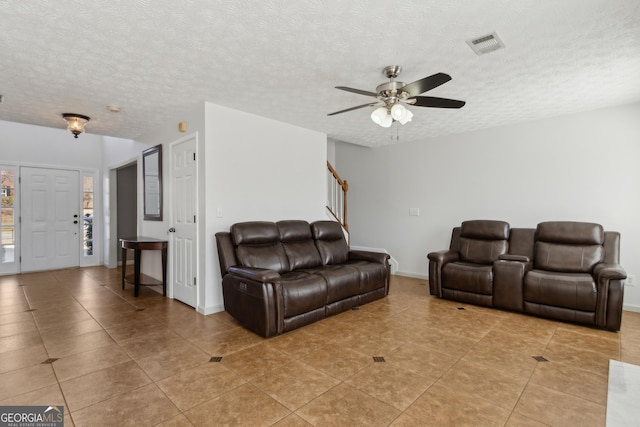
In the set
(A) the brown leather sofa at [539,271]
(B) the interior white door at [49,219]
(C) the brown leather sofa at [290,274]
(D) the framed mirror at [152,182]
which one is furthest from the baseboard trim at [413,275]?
(B) the interior white door at [49,219]

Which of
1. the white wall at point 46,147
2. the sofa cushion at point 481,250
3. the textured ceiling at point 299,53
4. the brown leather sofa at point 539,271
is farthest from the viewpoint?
the white wall at point 46,147

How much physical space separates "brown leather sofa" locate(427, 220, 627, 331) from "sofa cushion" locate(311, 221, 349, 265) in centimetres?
123

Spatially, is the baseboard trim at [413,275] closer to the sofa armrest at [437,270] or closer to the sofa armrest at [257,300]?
the sofa armrest at [437,270]

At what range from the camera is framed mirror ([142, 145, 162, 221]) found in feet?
14.7

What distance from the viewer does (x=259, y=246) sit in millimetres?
3754

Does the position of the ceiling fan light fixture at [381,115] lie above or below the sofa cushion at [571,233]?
above

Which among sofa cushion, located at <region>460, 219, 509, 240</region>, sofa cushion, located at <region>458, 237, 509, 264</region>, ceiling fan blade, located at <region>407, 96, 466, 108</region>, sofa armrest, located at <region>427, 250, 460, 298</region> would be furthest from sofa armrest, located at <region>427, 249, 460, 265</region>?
ceiling fan blade, located at <region>407, 96, 466, 108</region>

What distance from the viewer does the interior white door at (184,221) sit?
3795 mm

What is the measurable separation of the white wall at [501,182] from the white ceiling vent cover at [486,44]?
8.39 feet

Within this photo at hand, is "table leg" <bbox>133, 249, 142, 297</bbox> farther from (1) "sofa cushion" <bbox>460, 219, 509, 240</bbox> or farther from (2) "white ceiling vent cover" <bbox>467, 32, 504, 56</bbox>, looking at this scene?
(1) "sofa cushion" <bbox>460, 219, 509, 240</bbox>

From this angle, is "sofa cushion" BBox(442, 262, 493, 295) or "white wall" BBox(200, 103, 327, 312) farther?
"sofa cushion" BBox(442, 262, 493, 295)

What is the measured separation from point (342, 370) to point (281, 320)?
2.64 ft

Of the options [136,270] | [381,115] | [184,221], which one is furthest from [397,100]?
[136,270]

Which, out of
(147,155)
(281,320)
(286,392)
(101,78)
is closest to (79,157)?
(147,155)
